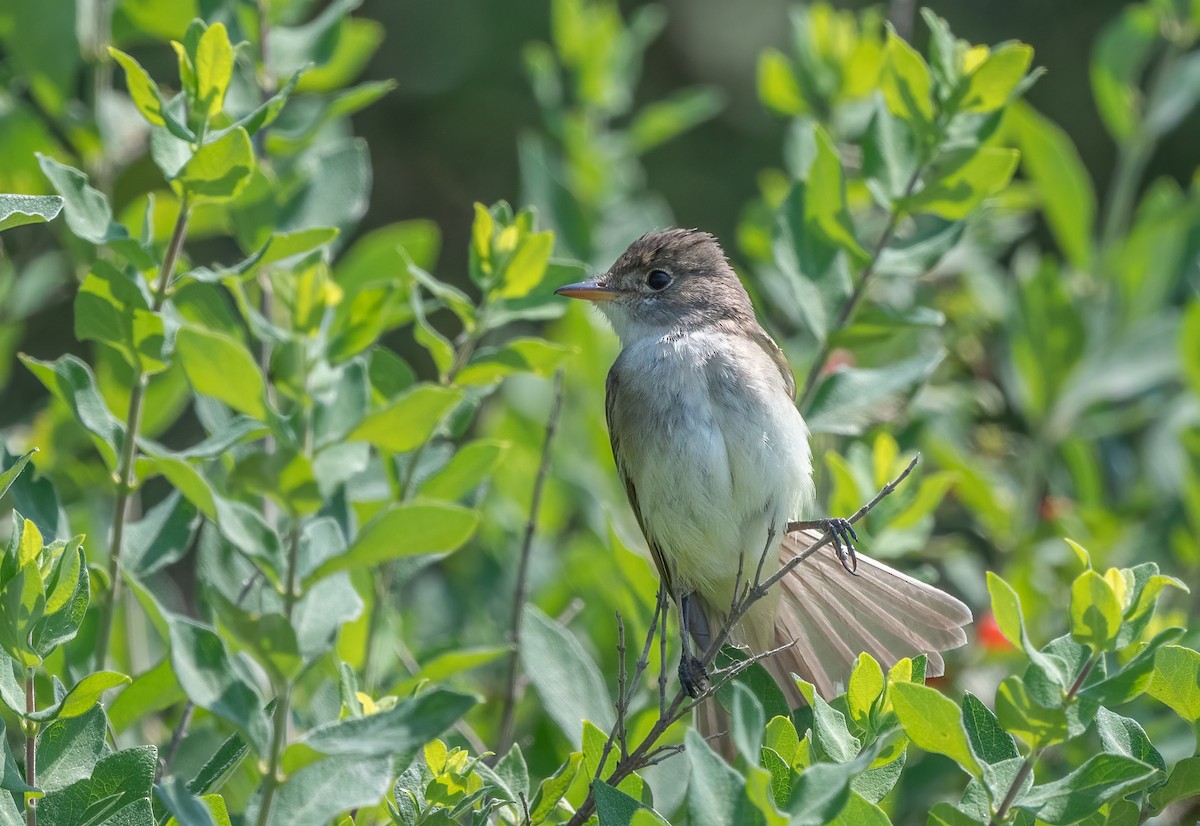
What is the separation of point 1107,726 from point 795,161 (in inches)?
84.1

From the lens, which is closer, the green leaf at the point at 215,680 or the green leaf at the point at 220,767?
the green leaf at the point at 215,680

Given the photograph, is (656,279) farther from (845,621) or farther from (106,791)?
(106,791)

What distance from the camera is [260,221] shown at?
3199 millimetres

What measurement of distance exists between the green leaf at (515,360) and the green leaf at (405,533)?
80 centimetres

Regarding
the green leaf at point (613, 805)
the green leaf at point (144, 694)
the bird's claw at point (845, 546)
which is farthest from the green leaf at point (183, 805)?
the bird's claw at point (845, 546)

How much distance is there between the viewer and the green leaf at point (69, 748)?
7.27 feet

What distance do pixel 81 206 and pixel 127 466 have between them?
463mm

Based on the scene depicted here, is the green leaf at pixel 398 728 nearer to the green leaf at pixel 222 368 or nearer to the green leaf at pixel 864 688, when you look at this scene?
the green leaf at pixel 222 368

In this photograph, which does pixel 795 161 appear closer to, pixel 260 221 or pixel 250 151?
pixel 260 221

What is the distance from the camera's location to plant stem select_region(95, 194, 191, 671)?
2.59 m

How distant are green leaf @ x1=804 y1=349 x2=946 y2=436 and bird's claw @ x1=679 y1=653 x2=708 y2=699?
0.63m

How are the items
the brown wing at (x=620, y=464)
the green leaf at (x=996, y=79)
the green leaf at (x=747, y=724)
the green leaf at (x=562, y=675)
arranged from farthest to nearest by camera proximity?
the brown wing at (x=620, y=464), the green leaf at (x=996, y=79), the green leaf at (x=562, y=675), the green leaf at (x=747, y=724)

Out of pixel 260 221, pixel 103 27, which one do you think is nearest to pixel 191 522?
pixel 260 221

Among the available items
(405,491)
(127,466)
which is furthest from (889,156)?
(127,466)
